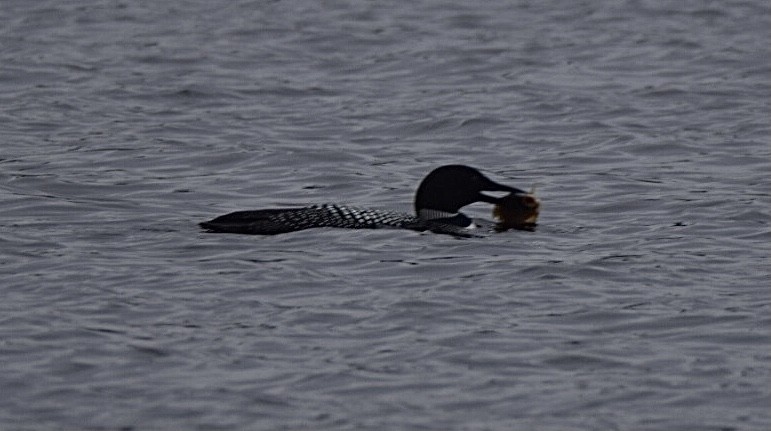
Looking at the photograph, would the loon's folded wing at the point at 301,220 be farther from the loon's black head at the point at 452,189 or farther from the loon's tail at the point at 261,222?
the loon's black head at the point at 452,189

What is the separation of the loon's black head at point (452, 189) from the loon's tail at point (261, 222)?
28.3 inches

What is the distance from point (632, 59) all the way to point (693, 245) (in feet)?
23.5

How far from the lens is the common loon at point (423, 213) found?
9.45 metres

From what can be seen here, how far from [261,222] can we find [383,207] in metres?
1.54

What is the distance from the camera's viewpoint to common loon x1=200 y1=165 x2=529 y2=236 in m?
9.45

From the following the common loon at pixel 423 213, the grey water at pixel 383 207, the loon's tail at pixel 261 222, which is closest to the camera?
the grey water at pixel 383 207

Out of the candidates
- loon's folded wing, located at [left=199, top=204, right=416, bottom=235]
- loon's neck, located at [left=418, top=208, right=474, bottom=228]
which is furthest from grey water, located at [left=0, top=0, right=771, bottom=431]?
loon's neck, located at [left=418, top=208, right=474, bottom=228]

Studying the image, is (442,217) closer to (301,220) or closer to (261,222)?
(301,220)

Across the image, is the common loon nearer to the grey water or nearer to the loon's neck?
the loon's neck

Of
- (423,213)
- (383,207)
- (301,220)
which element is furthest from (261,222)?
(383,207)

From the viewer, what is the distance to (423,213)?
32.2 feet

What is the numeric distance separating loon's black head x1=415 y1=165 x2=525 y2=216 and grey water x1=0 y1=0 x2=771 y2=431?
0.94 ft

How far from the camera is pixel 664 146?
1267cm

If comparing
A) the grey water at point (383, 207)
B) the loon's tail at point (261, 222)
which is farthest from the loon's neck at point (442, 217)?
the loon's tail at point (261, 222)
